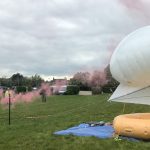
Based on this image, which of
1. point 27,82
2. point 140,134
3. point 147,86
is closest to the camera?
point 140,134

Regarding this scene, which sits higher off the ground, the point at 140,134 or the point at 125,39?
the point at 125,39

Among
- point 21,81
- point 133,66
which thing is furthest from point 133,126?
point 21,81

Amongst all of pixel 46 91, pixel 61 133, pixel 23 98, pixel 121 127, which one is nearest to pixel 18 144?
pixel 61 133

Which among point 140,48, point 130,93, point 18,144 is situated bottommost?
point 18,144

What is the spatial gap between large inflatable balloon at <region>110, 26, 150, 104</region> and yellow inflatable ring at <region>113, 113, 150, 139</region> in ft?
2.49

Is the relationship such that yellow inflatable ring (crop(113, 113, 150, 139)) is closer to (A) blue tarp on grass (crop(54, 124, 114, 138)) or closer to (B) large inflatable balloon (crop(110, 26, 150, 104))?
(A) blue tarp on grass (crop(54, 124, 114, 138))

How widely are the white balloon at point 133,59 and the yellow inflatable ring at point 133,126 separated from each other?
1.11m

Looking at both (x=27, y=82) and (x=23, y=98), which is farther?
(x=27, y=82)

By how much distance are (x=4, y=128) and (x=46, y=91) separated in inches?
810

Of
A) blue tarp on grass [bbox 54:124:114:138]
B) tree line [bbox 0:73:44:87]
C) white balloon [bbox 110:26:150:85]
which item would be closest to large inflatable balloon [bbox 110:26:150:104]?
white balloon [bbox 110:26:150:85]

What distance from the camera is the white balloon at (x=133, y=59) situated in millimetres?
12398

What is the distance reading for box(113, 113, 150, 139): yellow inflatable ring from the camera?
1206 centimetres

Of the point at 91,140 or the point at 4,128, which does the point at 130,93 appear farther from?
the point at 4,128

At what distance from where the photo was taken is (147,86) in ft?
43.2
